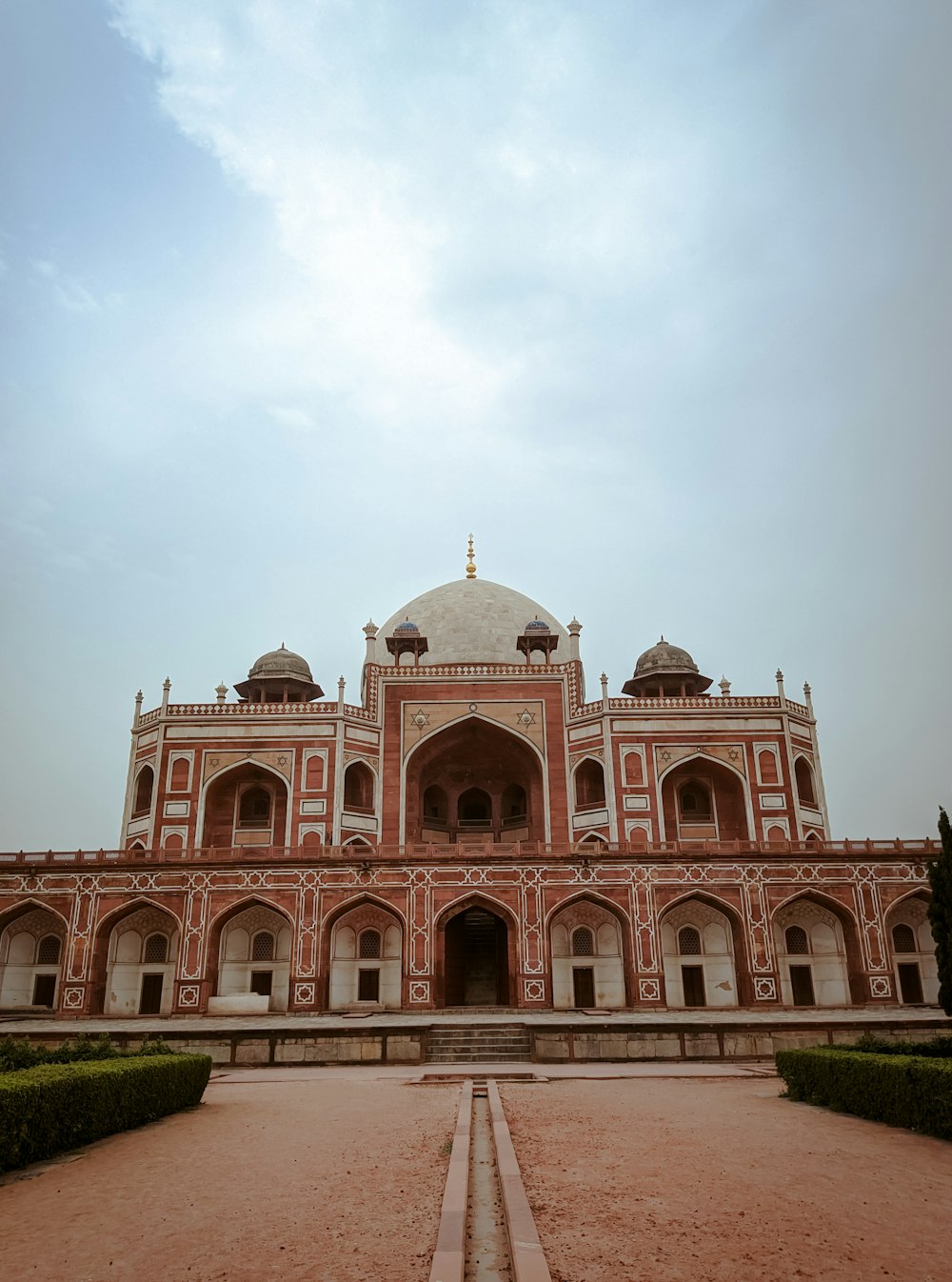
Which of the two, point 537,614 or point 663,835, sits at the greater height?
point 537,614

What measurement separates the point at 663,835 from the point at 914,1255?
1029 inches

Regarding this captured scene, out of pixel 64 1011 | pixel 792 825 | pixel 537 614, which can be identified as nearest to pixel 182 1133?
pixel 64 1011

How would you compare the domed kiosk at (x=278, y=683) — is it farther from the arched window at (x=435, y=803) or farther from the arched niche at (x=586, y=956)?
the arched niche at (x=586, y=956)

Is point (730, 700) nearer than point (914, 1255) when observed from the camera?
No

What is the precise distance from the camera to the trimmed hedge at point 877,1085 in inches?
355

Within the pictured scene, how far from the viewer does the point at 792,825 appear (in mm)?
31250

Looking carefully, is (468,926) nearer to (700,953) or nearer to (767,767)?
(700,953)

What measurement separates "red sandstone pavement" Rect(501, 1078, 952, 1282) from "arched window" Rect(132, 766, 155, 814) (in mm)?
24666

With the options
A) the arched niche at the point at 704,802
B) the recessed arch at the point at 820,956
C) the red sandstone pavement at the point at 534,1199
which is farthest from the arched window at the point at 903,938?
the red sandstone pavement at the point at 534,1199

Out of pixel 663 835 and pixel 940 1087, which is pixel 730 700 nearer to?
pixel 663 835

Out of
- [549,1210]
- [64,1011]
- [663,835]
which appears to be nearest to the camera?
[549,1210]

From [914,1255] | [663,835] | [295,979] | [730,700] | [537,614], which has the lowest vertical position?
[914,1255]

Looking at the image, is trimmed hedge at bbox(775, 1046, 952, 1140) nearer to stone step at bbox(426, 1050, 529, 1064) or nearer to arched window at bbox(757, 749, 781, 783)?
stone step at bbox(426, 1050, 529, 1064)

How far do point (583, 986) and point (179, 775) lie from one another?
49.5ft
